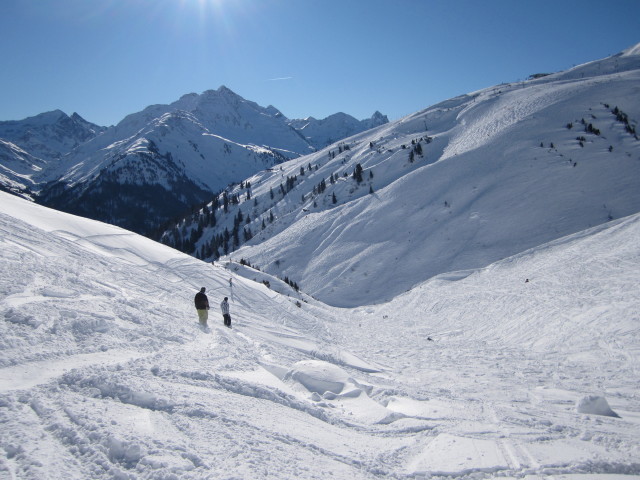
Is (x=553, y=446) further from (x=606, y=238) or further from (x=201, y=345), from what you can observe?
(x=606, y=238)

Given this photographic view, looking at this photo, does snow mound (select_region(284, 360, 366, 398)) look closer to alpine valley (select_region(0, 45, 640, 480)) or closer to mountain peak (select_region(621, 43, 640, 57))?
alpine valley (select_region(0, 45, 640, 480))

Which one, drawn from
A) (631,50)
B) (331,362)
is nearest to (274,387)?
(331,362)

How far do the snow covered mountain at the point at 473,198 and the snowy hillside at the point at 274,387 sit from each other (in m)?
18.5

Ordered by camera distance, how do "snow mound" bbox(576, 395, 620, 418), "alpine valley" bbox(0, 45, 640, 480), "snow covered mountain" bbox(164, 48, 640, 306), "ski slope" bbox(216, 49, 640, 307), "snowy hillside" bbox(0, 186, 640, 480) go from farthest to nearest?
1. "snow covered mountain" bbox(164, 48, 640, 306)
2. "ski slope" bbox(216, 49, 640, 307)
3. "snow mound" bbox(576, 395, 620, 418)
4. "alpine valley" bbox(0, 45, 640, 480)
5. "snowy hillside" bbox(0, 186, 640, 480)

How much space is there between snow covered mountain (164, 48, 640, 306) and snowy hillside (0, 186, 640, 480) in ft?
60.8

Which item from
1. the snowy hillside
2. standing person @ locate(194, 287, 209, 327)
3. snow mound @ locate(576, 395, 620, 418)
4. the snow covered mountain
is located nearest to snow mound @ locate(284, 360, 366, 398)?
the snowy hillside

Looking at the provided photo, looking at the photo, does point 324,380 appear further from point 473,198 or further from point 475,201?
point 473,198

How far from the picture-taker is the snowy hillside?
452cm

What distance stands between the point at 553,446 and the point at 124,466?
6494 mm

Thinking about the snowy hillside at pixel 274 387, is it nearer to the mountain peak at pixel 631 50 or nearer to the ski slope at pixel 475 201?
the ski slope at pixel 475 201

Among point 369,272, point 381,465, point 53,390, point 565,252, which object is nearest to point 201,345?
point 53,390

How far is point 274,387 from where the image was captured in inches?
279

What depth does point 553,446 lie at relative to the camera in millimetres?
5508

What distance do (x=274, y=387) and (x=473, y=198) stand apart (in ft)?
137
